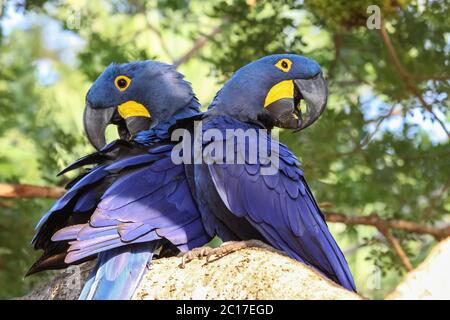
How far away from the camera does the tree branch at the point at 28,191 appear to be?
4656 mm

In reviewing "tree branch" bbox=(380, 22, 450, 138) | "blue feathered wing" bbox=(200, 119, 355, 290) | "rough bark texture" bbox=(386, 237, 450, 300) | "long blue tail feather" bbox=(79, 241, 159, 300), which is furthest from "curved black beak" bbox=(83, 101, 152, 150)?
"rough bark texture" bbox=(386, 237, 450, 300)

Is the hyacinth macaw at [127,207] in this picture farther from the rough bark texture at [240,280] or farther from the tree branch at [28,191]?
the tree branch at [28,191]

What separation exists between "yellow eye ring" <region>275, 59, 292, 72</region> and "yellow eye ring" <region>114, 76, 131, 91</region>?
0.76m

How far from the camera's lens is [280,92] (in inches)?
149

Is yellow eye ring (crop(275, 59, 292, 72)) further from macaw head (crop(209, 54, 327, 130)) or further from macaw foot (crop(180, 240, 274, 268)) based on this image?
macaw foot (crop(180, 240, 274, 268))

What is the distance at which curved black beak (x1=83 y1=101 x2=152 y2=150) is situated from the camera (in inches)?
156

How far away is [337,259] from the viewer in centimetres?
318

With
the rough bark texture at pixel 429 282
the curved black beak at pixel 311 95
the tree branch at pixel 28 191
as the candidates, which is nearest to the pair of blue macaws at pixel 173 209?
the curved black beak at pixel 311 95

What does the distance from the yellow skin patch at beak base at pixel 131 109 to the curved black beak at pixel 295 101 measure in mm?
648
